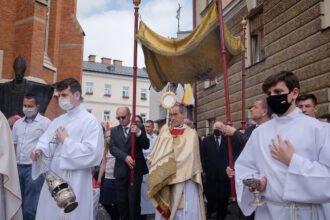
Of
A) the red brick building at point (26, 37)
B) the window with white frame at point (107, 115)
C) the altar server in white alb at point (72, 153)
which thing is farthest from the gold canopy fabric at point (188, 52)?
the window with white frame at point (107, 115)

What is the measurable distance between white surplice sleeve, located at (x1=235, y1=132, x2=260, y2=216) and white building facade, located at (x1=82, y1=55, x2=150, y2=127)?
2142 inches

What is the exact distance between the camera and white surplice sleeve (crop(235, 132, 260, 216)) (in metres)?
3.44

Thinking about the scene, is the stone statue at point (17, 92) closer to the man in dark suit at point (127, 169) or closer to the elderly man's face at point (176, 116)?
the man in dark suit at point (127, 169)

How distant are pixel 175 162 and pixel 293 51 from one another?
18.9ft

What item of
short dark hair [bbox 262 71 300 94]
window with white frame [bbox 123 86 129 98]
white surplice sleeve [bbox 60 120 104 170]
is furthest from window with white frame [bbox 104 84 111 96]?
short dark hair [bbox 262 71 300 94]

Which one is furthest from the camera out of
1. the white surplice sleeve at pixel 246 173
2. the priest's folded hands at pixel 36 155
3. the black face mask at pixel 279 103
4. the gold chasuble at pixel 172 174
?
the gold chasuble at pixel 172 174

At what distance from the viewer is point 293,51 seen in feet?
32.8

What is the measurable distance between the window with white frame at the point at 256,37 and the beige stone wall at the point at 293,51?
45cm

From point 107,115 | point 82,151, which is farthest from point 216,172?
point 107,115

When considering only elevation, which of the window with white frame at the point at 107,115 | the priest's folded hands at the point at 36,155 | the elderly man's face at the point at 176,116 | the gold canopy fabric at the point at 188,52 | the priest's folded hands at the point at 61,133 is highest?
the window with white frame at the point at 107,115

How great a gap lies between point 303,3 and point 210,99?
24.8 feet

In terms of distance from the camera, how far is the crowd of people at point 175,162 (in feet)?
9.82

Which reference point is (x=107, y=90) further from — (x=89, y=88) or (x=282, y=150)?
(x=282, y=150)

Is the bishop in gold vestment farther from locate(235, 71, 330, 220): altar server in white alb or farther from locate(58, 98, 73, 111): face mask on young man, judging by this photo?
locate(235, 71, 330, 220): altar server in white alb
